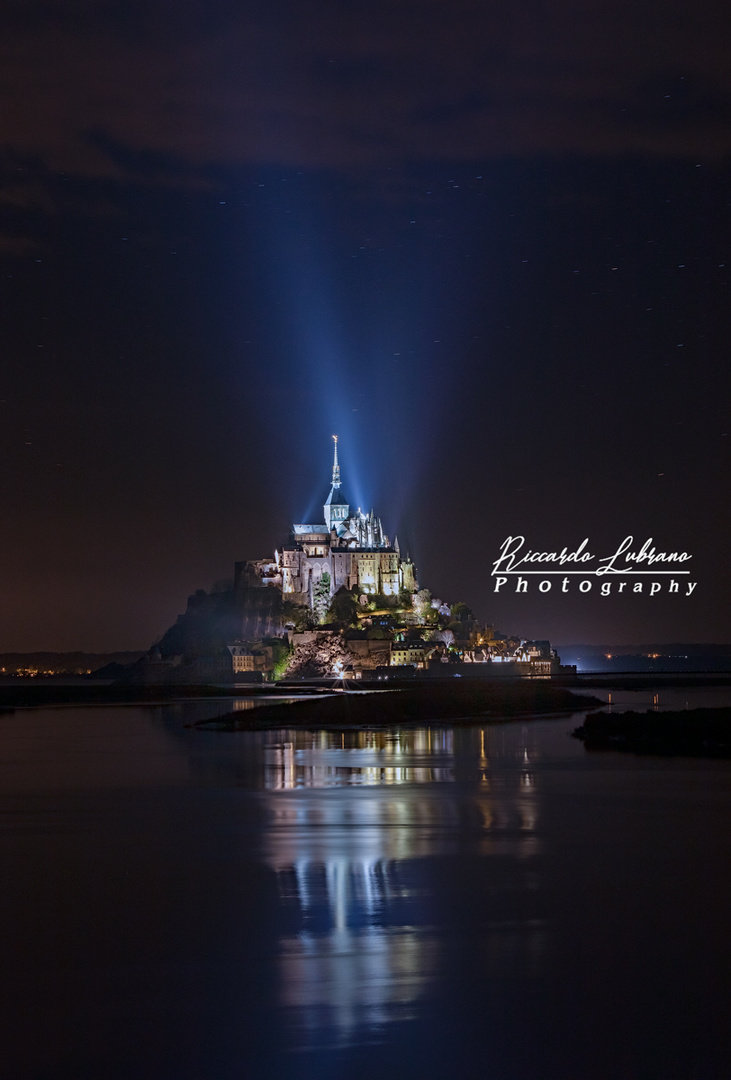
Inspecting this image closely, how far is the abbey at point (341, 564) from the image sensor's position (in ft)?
444

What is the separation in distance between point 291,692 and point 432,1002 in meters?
83.9

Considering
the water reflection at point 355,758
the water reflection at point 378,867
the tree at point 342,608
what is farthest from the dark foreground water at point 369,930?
the tree at point 342,608

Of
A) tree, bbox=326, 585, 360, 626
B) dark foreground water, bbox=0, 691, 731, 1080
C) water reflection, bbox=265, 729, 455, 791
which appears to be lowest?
dark foreground water, bbox=0, 691, 731, 1080

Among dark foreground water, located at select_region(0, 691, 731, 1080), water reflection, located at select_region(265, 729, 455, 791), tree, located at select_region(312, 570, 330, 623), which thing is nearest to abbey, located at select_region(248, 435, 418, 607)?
tree, located at select_region(312, 570, 330, 623)

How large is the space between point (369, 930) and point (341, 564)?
121058 mm

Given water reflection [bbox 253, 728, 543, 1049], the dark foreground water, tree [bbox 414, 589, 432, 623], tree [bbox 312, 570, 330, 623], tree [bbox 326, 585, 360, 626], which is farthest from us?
tree [bbox 414, 589, 432, 623]

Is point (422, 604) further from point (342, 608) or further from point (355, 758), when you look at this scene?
point (355, 758)

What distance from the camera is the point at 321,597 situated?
134 m

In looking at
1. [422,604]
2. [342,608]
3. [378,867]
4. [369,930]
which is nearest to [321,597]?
[342,608]

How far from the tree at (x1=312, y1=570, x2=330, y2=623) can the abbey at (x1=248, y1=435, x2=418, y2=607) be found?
23 cm

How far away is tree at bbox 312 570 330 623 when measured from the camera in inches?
5256

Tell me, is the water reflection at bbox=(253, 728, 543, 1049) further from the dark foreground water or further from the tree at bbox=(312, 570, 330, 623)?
the tree at bbox=(312, 570, 330, 623)

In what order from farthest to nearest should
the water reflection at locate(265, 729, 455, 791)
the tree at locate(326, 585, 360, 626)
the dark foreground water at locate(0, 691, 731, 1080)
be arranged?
the tree at locate(326, 585, 360, 626) → the water reflection at locate(265, 729, 455, 791) → the dark foreground water at locate(0, 691, 731, 1080)

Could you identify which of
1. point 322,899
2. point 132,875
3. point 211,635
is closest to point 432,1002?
point 322,899
